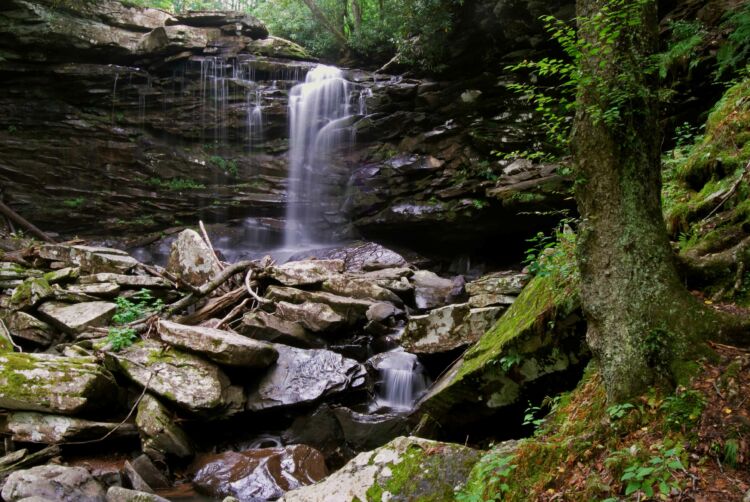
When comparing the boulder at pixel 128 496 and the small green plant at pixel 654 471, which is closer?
the small green plant at pixel 654 471

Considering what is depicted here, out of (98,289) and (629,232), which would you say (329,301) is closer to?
(98,289)

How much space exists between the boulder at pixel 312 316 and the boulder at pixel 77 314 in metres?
2.76

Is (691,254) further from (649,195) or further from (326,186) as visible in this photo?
(326,186)

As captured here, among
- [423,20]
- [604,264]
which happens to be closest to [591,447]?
[604,264]

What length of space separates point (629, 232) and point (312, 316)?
627 centimetres

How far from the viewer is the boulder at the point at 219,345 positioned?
6.27 meters

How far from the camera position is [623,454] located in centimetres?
224

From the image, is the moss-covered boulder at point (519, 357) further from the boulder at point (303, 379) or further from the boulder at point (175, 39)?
the boulder at point (175, 39)

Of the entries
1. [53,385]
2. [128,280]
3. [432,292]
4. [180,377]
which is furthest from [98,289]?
[432,292]

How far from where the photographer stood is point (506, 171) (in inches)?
515

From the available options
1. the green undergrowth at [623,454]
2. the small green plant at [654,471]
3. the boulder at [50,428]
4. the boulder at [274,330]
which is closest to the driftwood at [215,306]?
the boulder at [274,330]

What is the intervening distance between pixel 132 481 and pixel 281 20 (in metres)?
20.1

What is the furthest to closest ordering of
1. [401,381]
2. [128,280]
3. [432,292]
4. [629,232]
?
[432,292]
[128,280]
[401,381]
[629,232]

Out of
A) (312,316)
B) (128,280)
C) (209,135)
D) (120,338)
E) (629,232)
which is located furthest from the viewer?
(209,135)
